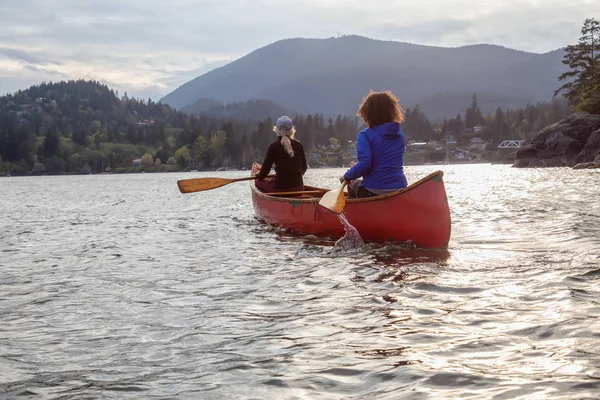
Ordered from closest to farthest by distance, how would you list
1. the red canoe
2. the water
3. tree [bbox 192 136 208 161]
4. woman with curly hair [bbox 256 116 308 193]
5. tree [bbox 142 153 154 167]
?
the water
the red canoe
woman with curly hair [bbox 256 116 308 193]
tree [bbox 192 136 208 161]
tree [bbox 142 153 154 167]

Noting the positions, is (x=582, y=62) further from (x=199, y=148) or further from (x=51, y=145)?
(x=51, y=145)

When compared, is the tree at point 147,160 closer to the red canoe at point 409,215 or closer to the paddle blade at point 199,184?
the paddle blade at point 199,184

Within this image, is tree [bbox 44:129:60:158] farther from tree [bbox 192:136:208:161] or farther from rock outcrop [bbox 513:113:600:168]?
rock outcrop [bbox 513:113:600:168]

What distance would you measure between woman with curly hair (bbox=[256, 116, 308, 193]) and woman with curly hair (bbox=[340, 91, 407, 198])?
3.90m

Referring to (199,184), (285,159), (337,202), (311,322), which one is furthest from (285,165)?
(311,322)

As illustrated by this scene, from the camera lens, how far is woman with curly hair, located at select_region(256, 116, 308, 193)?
14453mm

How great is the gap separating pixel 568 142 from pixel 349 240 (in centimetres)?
7054

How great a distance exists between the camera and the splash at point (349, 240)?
10.5 metres

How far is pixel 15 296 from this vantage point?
301 inches

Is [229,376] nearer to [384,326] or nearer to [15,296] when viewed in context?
[384,326]

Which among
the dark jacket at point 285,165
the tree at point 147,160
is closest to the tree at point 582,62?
the dark jacket at point 285,165

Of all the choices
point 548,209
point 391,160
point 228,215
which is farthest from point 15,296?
point 548,209

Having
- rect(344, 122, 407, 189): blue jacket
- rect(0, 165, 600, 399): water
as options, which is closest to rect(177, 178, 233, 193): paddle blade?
rect(0, 165, 600, 399): water

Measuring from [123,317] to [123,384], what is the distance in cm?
218
